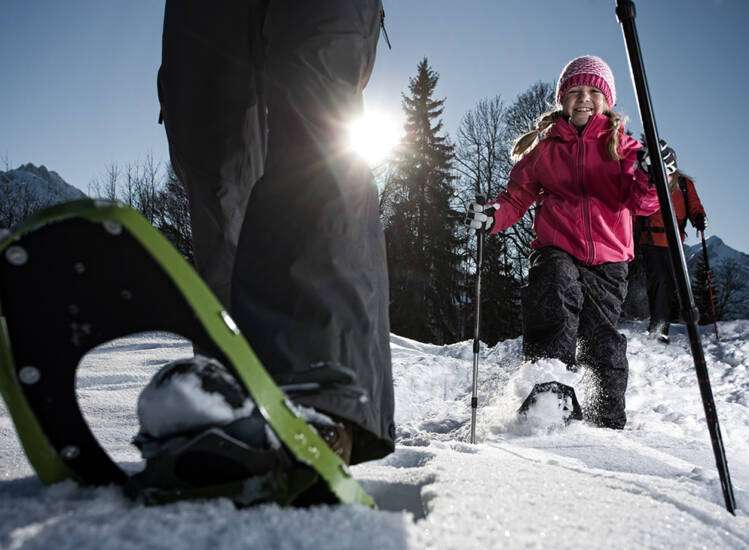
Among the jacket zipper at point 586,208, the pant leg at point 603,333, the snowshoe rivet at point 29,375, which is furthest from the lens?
the jacket zipper at point 586,208

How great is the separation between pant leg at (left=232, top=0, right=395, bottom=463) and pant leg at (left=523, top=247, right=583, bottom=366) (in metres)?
2.24

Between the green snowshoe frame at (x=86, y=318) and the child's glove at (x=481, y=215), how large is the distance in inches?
117

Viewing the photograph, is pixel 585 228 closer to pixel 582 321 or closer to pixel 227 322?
pixel 582 321

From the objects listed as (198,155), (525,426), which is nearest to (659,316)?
(525,426)

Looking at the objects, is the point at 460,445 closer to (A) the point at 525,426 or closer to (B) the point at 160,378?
(A) the point at 525,426

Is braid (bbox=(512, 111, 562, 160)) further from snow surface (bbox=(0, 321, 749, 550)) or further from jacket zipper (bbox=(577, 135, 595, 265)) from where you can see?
snow surface (bbox=(0, 321, 749, 550))

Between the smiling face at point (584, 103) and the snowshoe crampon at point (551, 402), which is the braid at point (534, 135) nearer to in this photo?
the smiling face at point (584, 103)

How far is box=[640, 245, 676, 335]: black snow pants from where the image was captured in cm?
703

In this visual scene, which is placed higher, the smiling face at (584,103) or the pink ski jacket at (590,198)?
the smiling face at (584,103)

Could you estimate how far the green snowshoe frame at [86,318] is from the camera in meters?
0.63

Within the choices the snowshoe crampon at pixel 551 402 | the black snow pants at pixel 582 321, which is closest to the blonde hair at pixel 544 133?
the black snow pants at pixel 582 321

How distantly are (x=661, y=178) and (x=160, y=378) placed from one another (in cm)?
152

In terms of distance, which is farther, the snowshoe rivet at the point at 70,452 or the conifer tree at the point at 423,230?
the conifer tree at the point at 423,230

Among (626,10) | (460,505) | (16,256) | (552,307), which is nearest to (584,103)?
(552,307)
